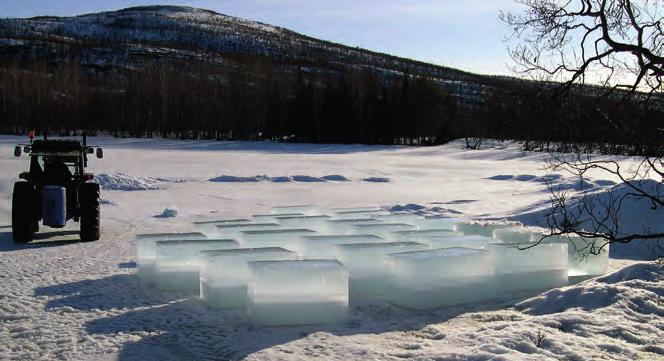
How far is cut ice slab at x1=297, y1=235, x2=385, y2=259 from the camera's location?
790cm

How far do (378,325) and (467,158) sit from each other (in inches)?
1413

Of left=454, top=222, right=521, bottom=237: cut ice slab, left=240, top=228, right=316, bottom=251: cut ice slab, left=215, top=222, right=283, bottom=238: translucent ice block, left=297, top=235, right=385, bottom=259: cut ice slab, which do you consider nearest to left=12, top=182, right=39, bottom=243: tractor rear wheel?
left=215, top=222, right=283, bottom=238: translucent ice block

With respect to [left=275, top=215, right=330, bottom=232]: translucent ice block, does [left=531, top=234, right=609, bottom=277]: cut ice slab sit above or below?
below

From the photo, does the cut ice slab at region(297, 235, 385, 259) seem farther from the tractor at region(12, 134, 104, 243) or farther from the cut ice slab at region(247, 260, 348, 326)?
the tractor at region(12, 134, 104, 243)

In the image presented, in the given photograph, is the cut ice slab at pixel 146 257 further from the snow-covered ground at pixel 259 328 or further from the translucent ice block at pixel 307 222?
the translucent ice block at pixel 307 222

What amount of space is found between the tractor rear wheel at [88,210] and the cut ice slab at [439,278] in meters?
6.06

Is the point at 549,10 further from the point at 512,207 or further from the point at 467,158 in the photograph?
the point at 467,158

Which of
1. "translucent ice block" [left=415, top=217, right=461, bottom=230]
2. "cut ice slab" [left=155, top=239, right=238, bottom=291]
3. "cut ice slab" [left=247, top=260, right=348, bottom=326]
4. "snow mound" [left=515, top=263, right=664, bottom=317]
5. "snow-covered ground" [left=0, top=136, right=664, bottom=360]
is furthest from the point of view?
"translucent ice block" [left=415, top=217, right=461, bottom=230]

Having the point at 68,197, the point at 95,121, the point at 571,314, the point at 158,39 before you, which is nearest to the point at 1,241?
the point at 68,197

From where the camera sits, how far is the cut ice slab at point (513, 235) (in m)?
9.03

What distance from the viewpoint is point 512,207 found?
16953 millimetres

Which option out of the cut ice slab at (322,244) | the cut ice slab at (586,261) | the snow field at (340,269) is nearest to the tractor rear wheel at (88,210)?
the snow field at (340,269)

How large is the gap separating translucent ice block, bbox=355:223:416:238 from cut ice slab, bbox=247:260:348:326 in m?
2.88

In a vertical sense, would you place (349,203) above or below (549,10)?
below
